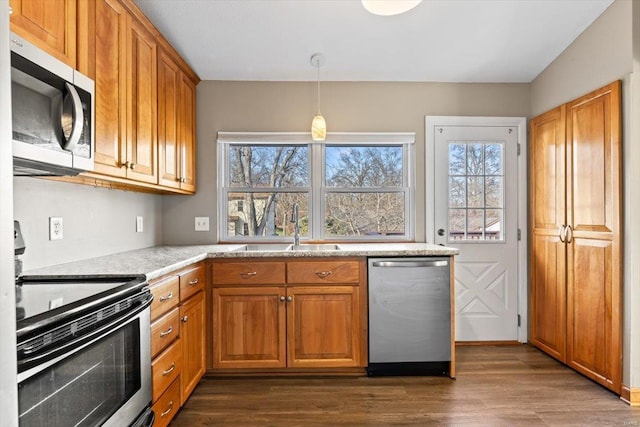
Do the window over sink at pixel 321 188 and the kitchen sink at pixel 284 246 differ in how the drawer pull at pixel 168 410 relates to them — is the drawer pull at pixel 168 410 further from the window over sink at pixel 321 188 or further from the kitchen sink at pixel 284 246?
the window over sink at pixel 321 188

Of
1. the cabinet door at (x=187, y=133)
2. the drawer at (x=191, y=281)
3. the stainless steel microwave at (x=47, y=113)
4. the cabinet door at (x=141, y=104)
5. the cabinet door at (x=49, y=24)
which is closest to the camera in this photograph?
the stainless steel microwave at (x=47, y=113)

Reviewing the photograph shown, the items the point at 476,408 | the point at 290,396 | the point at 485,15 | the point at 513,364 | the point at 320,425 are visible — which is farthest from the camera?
the point at 513,364

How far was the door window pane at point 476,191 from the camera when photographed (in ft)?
10.8

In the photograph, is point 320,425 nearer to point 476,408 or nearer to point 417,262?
point 476,408

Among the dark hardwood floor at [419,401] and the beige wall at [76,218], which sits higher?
the beige wall at [76,218]

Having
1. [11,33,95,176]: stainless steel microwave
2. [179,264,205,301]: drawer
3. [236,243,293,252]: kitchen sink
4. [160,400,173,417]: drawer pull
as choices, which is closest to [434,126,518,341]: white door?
[236,243,293,252]: kitchen sink

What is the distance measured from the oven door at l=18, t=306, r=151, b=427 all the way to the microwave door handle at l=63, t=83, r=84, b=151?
67 cm

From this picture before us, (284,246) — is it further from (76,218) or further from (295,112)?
(76,218)

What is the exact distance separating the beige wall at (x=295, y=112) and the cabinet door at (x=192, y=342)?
3.06ft

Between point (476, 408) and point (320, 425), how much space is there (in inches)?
37.1

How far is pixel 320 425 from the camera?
204cm

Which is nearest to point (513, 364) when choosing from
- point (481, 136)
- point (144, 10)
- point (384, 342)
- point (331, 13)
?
point (384, 342)

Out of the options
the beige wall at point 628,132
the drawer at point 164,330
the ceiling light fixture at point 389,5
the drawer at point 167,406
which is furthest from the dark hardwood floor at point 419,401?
the ceiling light fixture at point 389,5

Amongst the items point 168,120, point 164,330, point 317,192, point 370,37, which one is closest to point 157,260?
point 164,330
